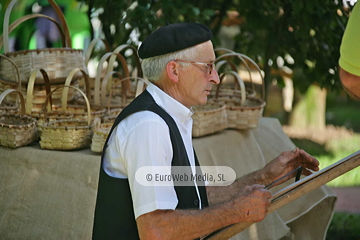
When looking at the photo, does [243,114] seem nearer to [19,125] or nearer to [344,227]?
[19,125]

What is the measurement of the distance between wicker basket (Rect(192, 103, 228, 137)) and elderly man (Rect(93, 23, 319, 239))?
1.00 meters

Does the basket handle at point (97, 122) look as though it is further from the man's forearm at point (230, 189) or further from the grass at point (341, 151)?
the grass at point (341, 151)

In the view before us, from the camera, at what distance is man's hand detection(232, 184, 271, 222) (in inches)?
64.2

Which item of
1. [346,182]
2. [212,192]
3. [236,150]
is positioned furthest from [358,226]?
[212,192]

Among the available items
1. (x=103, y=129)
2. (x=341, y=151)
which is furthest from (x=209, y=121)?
(x=341, y=151)

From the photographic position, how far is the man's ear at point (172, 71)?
174cm

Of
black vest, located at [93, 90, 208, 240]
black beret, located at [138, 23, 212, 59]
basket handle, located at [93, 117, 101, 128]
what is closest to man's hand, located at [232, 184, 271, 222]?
black vest, located at [93, 90, 208, 240]

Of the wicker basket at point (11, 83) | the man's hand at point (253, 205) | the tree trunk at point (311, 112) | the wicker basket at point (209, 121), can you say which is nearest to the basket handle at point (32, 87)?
the wicker basket at point (11, 83)

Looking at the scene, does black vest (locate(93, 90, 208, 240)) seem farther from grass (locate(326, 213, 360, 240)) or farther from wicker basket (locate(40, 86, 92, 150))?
grass (locate(326, 213, 360, 240))

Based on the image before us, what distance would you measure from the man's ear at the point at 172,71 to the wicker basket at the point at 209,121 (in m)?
1.09

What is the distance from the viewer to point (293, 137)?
7453 mm

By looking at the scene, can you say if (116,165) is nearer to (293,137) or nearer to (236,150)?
(236,150)

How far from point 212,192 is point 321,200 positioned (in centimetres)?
151

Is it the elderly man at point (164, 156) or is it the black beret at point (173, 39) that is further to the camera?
the black beret at point (173, 39)
